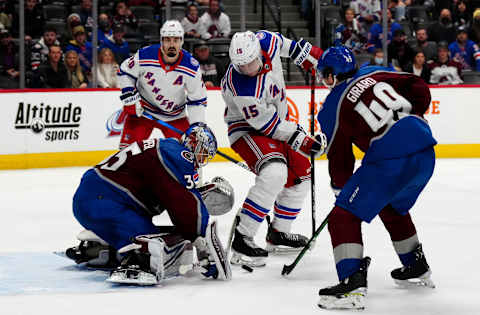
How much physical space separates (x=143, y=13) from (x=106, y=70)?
986mm

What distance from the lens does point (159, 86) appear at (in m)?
6.03

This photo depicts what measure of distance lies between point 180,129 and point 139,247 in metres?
2.36

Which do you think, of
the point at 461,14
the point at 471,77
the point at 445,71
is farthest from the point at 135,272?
the point at 461,14

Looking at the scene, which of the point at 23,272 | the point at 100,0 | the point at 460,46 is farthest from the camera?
the point at 460,46

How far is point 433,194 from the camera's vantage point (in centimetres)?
697

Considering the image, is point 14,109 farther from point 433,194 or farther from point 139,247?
point 139,247

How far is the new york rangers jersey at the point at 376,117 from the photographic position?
345 centimetres

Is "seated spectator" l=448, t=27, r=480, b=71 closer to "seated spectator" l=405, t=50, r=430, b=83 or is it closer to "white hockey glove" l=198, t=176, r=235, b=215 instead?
"seated spectator" l=405, t=50, r=430, b=83

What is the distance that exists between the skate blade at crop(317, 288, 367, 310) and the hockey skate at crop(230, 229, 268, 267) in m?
0.99

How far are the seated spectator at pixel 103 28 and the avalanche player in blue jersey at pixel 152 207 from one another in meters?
5.33

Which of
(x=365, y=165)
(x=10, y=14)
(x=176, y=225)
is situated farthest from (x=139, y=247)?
(x=10, y=14)

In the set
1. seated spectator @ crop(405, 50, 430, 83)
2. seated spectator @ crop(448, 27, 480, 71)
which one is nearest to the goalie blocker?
seated spectator @ crop(405, 50, 430, 83)

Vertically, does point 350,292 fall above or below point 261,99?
below

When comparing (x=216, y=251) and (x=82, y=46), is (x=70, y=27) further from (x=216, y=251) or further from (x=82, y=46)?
(x=216, y=251)
